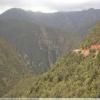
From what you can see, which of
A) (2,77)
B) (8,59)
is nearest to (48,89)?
(2,77)

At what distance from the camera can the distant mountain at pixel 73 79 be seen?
5279 centimetres

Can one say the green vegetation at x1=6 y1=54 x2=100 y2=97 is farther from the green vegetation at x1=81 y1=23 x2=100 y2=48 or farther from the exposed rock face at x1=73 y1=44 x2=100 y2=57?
the green vegetation at x1=81 y1=23 x2=100 y2=48

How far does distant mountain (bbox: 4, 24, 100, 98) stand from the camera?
5279 centimetres

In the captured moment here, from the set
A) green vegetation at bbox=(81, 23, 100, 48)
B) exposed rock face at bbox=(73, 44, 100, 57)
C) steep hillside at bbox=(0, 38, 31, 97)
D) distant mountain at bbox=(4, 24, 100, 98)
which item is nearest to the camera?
distant mountain at bbox=(4, 24, 100, 98)

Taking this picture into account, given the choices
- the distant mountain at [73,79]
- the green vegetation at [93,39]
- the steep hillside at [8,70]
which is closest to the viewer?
the distant mountain at [73,79]

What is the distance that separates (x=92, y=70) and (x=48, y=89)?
8036 millimetres

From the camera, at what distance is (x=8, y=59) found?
164 metres

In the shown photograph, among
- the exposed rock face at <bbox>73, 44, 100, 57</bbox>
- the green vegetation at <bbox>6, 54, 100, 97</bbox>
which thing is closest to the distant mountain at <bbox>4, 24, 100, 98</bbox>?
the green vegetation at <bbox>6, 54, 100, 97</bbox>

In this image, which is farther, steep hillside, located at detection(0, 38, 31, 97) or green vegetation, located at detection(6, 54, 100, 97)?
steep hillside, located at detection(0, 38, 31, 97)

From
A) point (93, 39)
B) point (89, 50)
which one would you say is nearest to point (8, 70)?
point (93, 39)

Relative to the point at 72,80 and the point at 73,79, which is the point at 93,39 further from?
the point at 72,80

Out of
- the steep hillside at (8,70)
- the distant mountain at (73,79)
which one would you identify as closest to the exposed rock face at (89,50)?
the distant mountain at (73,79)

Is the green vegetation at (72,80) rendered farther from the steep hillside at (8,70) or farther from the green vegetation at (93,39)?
the steep hillside at (8,70)

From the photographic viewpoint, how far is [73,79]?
59438 millimetres
